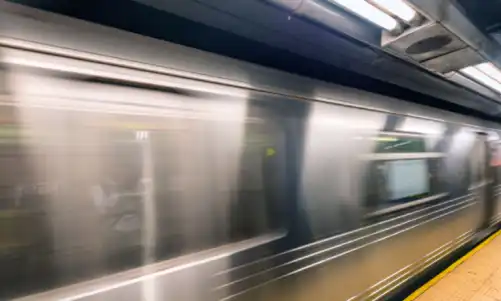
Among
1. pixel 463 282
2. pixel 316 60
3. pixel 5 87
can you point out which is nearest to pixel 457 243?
pixel 463 282

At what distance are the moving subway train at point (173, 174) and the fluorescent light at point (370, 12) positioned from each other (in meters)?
0.55

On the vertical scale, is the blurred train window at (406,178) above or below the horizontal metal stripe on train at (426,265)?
above

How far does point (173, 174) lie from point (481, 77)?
10.5ft

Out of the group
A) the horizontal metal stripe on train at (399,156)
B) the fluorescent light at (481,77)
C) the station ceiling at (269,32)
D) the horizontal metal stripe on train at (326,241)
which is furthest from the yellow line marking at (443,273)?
the fluorescent light at (481,77)

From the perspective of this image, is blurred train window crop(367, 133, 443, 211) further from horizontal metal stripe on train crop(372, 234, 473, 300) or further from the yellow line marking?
the yellow line marking

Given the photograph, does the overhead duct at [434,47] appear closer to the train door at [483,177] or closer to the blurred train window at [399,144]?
the blurred train window at [399,144]

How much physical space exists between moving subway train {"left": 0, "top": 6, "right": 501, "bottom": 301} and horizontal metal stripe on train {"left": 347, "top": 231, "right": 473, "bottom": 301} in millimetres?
73

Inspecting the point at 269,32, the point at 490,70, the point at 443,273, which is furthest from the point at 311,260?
the point at 443,273

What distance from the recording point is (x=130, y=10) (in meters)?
1.54

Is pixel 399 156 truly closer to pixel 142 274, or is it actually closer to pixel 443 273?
pixel 443 273

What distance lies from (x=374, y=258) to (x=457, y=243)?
277 cm

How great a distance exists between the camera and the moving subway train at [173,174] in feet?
4.01

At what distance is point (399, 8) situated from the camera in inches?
69.9

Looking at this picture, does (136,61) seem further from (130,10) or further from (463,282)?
(463,282)
